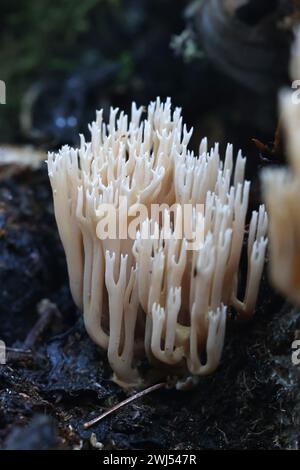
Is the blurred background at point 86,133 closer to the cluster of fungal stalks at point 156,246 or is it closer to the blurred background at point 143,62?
the blurred background at point 143,62

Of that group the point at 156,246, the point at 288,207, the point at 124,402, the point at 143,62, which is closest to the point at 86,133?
the point at 143,62

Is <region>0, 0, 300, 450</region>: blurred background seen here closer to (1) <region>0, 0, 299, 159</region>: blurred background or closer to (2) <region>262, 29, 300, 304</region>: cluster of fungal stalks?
(1) <region>0, 0, 299, 159</region>: blurred background

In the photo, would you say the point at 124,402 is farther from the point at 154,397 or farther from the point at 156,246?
the point at 156,246

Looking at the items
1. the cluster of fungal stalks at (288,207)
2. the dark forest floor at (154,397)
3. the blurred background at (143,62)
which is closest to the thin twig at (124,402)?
the dark forest floor at (154,397)

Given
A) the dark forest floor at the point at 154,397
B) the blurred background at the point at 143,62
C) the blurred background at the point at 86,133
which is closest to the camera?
the dark forest floor at the point at 154,397
